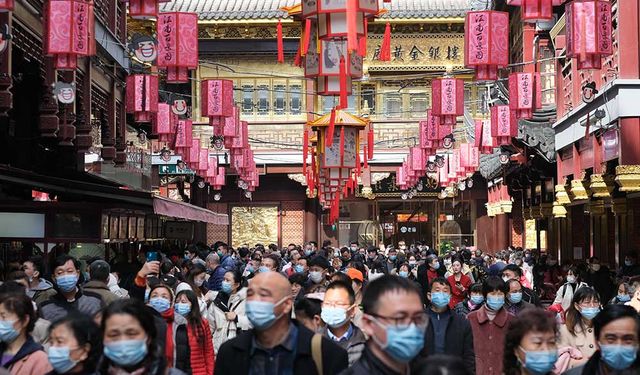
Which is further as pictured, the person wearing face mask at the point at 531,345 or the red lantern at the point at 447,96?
the red lantern at the point at 447,96

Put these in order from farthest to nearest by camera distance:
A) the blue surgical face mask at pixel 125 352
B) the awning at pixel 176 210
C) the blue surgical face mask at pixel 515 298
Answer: the awning at pixel 176 210 → the blue surgical face mask at pixel 515 298 → the blue surgical face mask at pixel 125 352

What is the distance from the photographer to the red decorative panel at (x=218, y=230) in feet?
154

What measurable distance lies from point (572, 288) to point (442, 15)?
28897 millimetres

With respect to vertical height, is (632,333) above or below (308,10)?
below

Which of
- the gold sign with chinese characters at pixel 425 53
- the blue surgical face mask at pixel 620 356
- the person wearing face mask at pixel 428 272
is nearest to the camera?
the blue surgical face mask at pixel 620 356

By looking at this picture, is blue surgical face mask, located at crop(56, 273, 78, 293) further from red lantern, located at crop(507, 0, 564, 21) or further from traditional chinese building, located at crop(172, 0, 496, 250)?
traditional chinese building, located at crop(172, 0, 496, 250)

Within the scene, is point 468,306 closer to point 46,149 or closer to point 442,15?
point 46,149

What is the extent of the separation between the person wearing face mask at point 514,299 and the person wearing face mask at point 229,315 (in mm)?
2709

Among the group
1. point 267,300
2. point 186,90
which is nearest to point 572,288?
point 267,300

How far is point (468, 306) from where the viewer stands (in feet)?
42.7

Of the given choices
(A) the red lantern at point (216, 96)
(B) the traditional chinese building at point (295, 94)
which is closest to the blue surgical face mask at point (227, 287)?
(A) the red lantern at point (216, 96)

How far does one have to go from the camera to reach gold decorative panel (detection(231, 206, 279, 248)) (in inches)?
1842

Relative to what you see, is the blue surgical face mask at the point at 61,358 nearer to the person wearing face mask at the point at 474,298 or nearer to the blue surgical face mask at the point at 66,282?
the blue surgical face mask at the point at 66,282

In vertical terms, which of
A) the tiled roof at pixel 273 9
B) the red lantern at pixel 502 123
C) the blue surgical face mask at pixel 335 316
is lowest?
the blue surgical face mask at pixel 335 316
